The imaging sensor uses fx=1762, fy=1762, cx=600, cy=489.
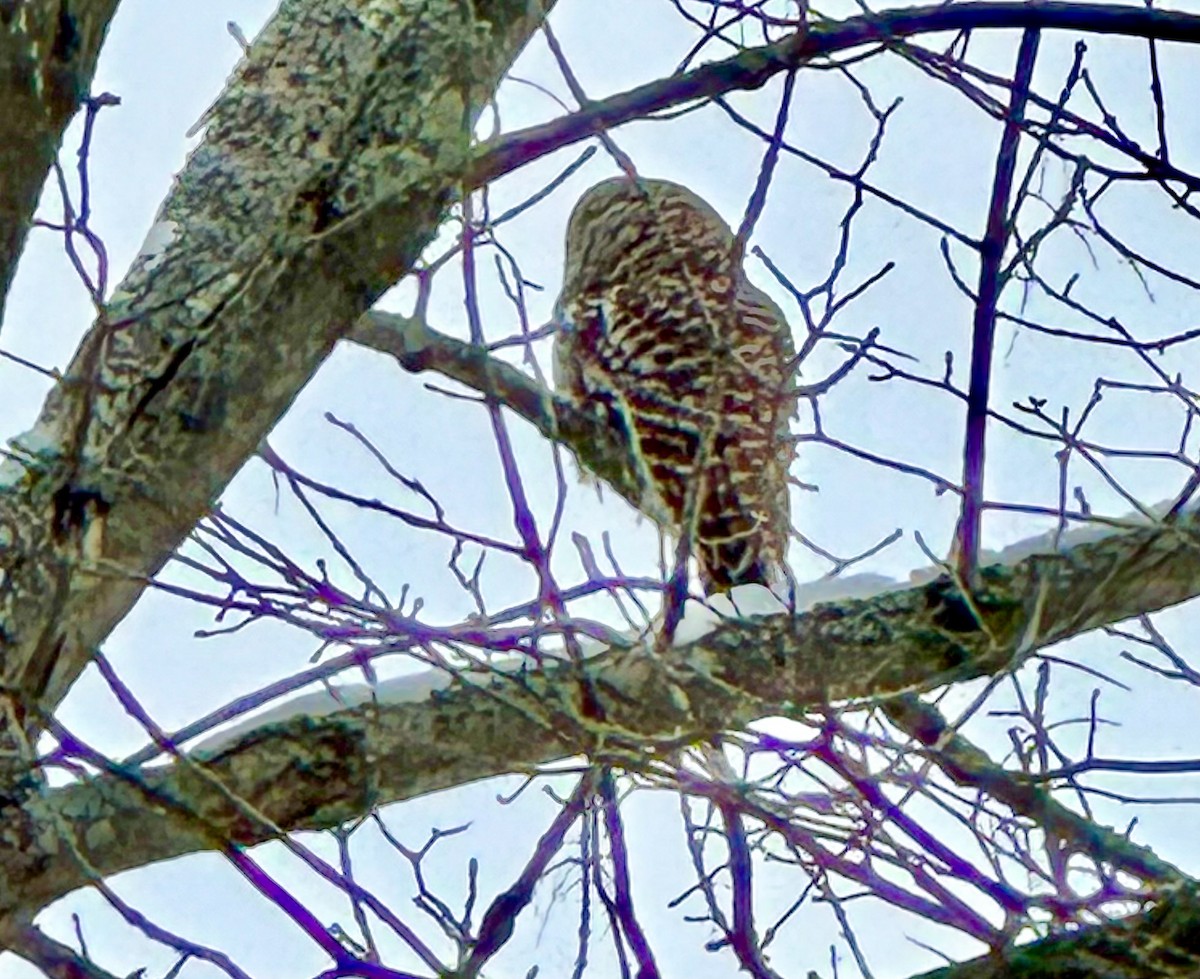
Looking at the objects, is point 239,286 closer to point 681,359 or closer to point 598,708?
point 598,708

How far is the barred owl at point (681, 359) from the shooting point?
4359 mm

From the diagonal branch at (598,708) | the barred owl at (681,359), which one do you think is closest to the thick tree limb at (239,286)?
the diagonal branch at (598,708)

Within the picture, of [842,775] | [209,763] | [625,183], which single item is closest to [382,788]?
[209,763]

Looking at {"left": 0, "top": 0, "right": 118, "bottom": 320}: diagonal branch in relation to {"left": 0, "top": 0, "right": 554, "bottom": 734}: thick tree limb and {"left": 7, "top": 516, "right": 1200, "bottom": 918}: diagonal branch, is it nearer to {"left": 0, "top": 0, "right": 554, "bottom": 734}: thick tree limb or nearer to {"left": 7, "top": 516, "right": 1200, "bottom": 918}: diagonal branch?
{"left": 0, "top": 0, "right": 554, "bottom": 734}: thick tree limb

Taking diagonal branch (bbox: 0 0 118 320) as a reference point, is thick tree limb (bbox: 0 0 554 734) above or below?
above

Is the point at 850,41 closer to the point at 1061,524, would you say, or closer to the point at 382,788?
the point at 1061,524

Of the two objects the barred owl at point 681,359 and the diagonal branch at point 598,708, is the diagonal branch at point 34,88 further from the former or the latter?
the barred owl at point 681,359

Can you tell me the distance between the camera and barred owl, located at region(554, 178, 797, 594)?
436 centimetres

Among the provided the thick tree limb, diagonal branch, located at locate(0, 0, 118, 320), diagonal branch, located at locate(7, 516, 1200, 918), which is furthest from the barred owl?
diagonal branch, located at locate(0, 0, 118, 320)

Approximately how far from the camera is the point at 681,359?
4.82 m

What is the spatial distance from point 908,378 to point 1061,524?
0.37 m

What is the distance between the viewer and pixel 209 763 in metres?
2.70

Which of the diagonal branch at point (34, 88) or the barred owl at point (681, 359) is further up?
the barred owl at point (681, 359)

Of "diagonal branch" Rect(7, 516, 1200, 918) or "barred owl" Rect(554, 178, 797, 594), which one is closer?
"diagonal branch" Rect(7, 516, 1200, 918)
